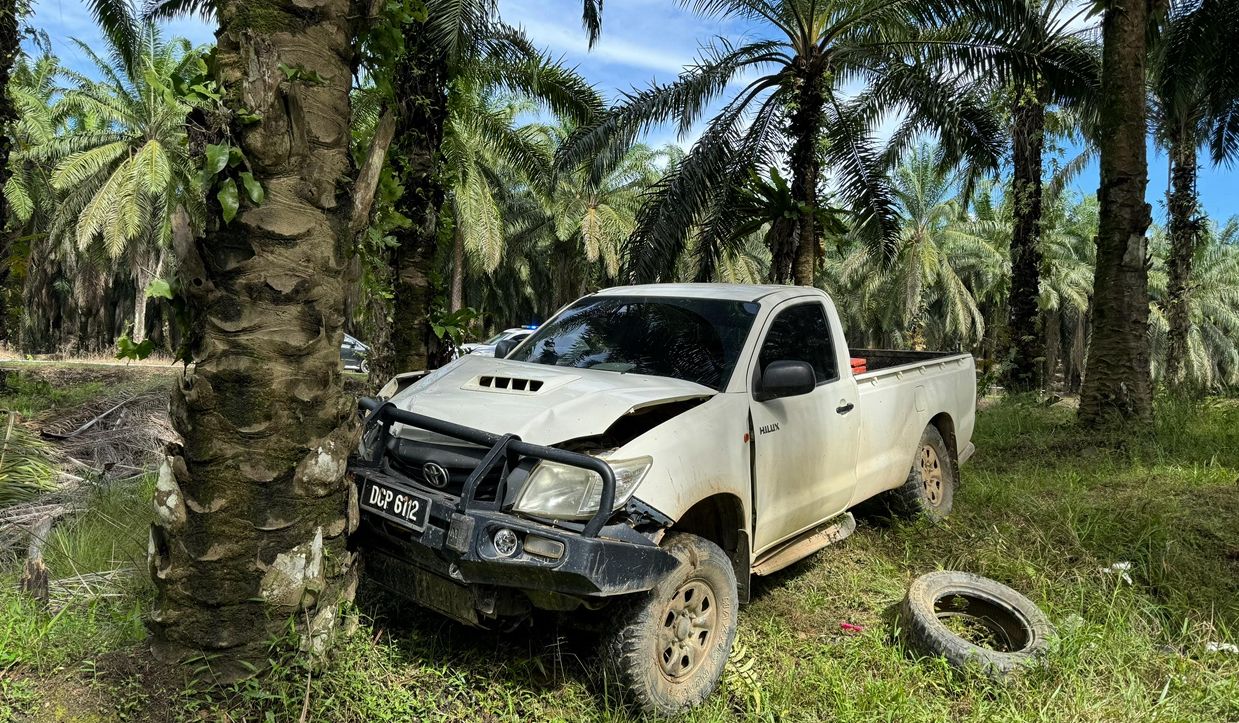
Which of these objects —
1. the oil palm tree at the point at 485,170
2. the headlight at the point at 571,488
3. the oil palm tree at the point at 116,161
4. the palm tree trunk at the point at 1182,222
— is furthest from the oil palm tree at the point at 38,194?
the palm tree trunk at the point at 1182,222

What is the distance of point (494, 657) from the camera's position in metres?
3.66

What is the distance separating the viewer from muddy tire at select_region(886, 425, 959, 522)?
5.88 meters

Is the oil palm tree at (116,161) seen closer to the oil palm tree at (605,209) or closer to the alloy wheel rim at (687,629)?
the oil palm tree at (605,209)

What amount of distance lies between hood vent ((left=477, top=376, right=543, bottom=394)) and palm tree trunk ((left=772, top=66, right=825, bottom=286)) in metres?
9.54

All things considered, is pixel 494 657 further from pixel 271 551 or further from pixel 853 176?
pixel 853 176

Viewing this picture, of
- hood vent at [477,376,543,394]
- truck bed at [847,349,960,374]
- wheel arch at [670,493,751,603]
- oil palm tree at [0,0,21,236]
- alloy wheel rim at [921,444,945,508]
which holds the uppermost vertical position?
oil palm tree at [0,0,21,236]

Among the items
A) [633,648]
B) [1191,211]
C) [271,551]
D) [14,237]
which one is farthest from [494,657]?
[1191,211]

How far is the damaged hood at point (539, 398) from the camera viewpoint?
354 cm

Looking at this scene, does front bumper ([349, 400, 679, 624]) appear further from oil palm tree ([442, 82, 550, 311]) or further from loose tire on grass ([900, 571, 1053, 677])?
oil palm tree ([442, 82, 550, 311])

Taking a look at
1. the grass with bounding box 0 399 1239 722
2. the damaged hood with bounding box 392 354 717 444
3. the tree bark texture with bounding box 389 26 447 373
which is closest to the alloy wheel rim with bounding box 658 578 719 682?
the grass with bounding box 0 399 1239 722

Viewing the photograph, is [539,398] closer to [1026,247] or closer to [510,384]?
[510,384]

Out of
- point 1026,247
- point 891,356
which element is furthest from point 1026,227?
point 891,356

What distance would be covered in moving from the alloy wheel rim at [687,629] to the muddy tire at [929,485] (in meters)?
2.66

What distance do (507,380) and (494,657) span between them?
51.1 inches
